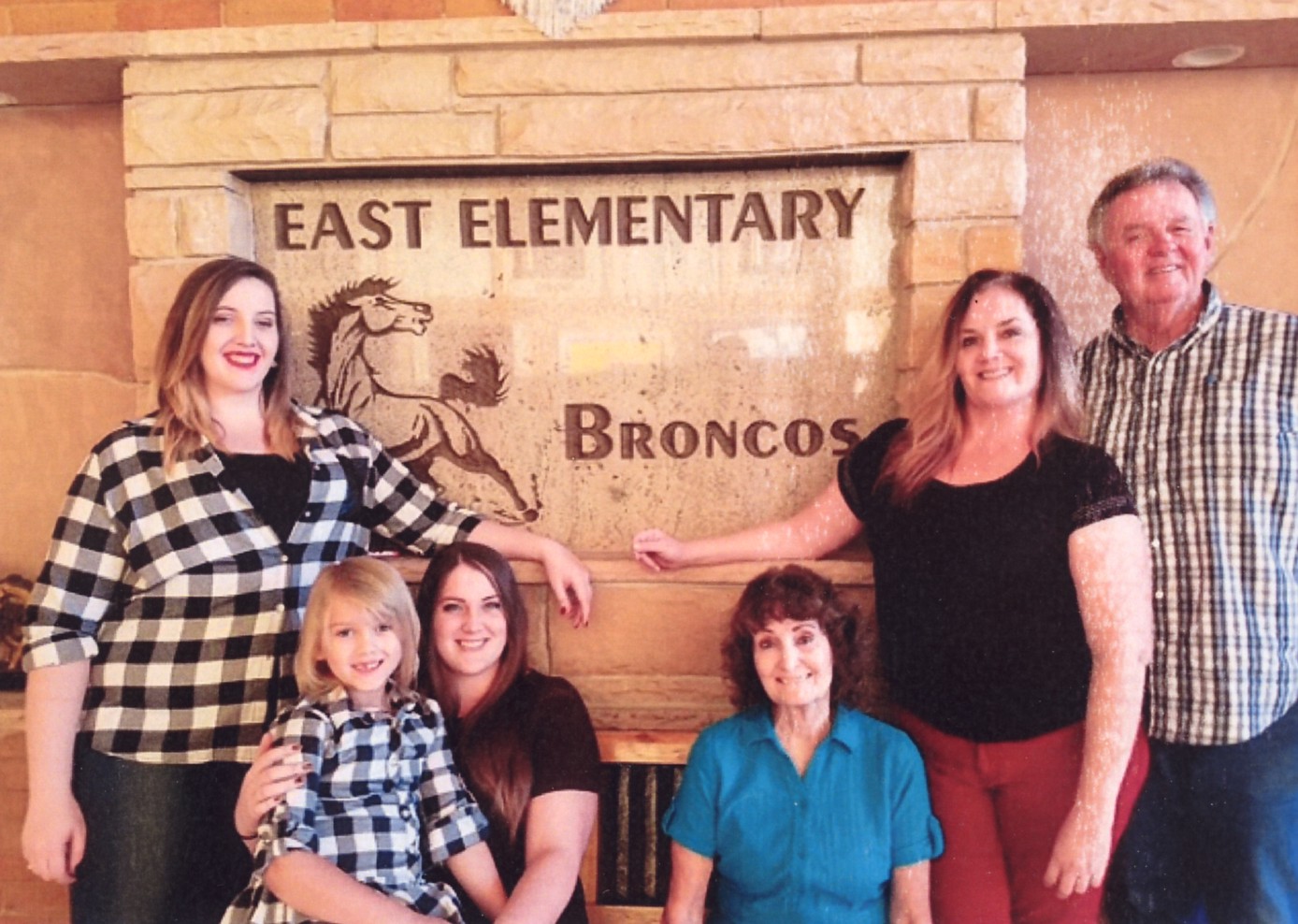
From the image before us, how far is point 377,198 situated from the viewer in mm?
2055

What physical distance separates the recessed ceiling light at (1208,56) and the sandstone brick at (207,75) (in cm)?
190

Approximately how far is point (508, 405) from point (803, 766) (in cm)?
102

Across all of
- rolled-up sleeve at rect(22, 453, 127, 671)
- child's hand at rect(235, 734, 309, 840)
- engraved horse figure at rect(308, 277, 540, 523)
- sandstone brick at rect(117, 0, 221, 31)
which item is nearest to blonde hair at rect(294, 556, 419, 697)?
child's hand at rect(235, 734, 309, 840)

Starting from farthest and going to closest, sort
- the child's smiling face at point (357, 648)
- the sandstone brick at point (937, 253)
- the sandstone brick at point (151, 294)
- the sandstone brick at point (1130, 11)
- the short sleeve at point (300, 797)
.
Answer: the sandstone brick at point (151, 294) < the sandstone brick at point (937, 253) < the sandstone brick at point (1130, 11) < the child's smiling face at point (357, 648) < the short sleeve at point (300, 797)

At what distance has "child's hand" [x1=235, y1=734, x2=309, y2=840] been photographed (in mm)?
1423

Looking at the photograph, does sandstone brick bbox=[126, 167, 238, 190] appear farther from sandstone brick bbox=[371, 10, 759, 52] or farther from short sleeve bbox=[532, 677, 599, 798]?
short sleeve bbox=[532, 677, 599, 798]

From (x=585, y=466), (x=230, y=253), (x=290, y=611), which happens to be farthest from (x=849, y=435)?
(x=230, y=253)

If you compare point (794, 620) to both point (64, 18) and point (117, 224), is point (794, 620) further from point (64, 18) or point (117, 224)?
point (64, 18)

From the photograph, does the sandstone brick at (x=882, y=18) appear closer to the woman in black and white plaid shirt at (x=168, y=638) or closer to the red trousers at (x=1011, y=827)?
the woman in black and white plaid shirt at (x=168, y=638)

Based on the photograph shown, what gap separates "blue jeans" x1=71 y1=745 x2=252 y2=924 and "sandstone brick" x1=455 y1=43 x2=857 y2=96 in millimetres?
1469

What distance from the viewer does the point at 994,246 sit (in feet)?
6.16

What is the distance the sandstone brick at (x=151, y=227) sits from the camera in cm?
198

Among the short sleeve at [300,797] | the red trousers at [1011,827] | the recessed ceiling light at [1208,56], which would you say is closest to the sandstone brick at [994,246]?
the recessed ceiling light at [1208,56]

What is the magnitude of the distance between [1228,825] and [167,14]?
267 cm
